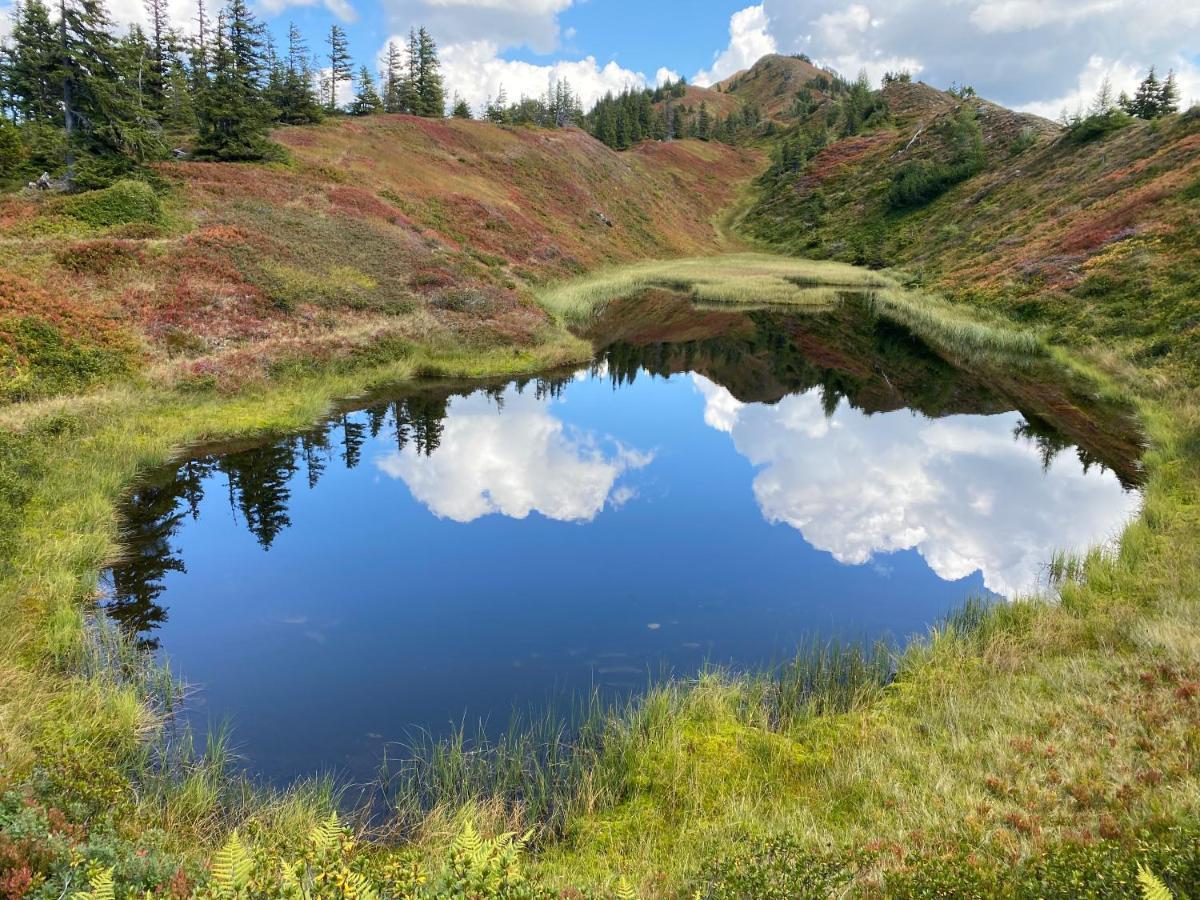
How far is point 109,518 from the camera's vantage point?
13.7 m

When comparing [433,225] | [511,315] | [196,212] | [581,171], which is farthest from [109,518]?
[581,171]

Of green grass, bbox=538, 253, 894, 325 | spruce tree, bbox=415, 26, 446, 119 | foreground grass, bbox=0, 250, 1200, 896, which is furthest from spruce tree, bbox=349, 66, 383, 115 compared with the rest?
foreground grass, bbox=0, 250, 1200, 896

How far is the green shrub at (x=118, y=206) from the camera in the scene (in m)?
30.5

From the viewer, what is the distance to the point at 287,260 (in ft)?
108

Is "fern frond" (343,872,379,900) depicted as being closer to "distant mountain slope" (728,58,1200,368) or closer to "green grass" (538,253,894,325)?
"distant mountain slope" (728,58,1200,368)

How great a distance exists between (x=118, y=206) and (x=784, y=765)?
124ft

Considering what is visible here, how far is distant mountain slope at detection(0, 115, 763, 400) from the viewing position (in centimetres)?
2308

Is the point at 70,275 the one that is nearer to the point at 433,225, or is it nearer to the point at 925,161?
the point at 433,225

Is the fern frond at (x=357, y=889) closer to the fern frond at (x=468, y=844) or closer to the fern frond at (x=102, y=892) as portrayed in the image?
the fern frond at (x=468, y=844)

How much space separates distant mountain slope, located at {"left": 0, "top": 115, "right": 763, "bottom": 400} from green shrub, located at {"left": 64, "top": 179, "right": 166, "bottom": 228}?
92 millimetres

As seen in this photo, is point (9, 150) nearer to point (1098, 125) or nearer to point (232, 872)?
point (232, 872)

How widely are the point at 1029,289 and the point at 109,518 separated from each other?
45.9 m


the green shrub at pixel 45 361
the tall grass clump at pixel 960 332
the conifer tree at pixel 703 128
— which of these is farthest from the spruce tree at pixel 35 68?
the conifer tree at pixel 703 128

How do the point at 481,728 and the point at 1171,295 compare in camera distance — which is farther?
the point at 1171,295
